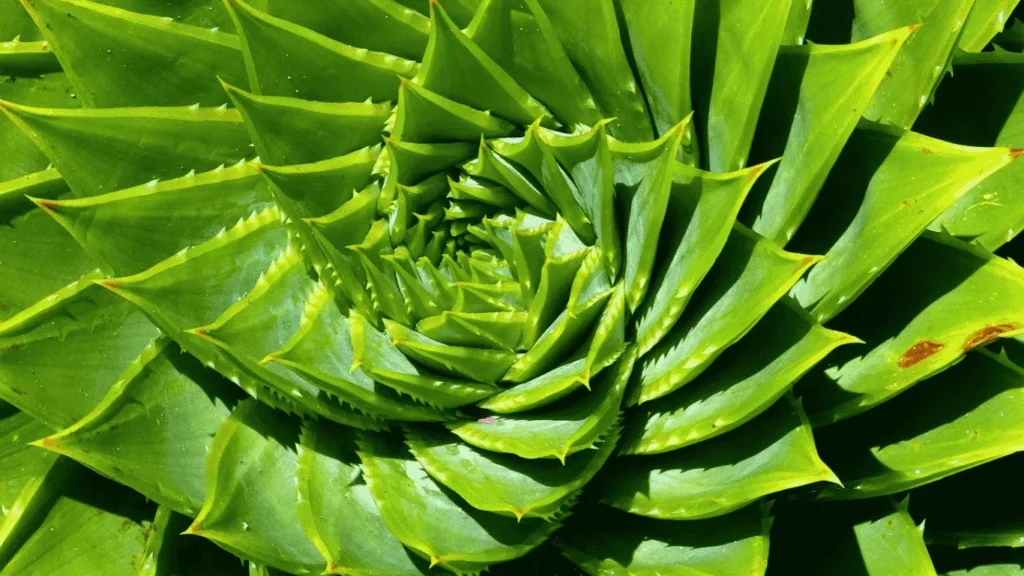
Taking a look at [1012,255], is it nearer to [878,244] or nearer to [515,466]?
[878,244]

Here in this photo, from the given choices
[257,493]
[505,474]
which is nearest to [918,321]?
[505,474]

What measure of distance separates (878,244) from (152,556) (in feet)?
4.68

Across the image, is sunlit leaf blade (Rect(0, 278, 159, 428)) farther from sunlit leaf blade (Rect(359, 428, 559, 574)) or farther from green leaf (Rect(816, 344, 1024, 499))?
green leaf (Rect(816, 344, 1024, 499))

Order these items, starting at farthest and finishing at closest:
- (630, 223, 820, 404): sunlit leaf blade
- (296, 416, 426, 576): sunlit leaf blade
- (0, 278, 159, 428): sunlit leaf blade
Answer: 1. (0, 278, 159, 428): sunlit leaf blade
2. (296, 416, 426, 576): sunlit leaf blade
3. (630, 223, 820, 404): sunlit leaf blade

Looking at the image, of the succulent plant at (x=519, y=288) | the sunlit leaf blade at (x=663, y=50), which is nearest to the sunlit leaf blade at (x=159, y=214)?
the succulent plant at (x=519, y=288)

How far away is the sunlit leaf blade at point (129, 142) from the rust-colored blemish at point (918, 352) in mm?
1255

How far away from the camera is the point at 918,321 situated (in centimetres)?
162

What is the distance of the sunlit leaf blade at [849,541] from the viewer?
64.2 inches

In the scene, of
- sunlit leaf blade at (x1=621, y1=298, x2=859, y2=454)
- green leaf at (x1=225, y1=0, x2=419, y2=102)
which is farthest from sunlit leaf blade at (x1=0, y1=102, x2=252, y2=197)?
sunlit leaf blade at (x1=621, y1=298, x2=859, y2=454)

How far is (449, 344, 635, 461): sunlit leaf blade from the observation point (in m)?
1.51

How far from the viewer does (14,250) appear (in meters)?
1.90

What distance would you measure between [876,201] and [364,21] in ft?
3.10

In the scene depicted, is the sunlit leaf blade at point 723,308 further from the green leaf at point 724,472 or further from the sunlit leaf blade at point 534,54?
the sunlit leaf blade at point 534,54

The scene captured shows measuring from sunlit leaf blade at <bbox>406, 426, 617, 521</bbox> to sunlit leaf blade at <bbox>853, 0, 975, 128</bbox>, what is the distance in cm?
79
